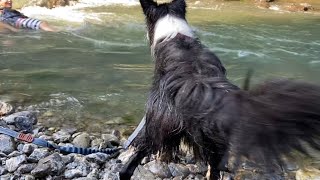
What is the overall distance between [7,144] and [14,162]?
14.8 inches

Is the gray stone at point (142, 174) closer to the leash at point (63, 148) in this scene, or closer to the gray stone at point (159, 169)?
the gray stone at point (159, 169)

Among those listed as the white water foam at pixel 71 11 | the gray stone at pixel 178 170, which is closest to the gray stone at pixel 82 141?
the gray stone at pixel 178 170

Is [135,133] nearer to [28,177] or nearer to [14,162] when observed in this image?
[28,177]

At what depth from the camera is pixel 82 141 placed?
4.34m

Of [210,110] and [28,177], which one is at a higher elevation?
[210,110]

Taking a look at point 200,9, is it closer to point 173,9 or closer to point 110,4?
point 110,4

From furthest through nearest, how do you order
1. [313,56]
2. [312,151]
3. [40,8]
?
[40,8] < [313,56] < [312,151]

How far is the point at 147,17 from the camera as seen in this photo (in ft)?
13.4

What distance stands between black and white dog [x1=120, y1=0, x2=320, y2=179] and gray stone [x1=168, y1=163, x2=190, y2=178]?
0.27m

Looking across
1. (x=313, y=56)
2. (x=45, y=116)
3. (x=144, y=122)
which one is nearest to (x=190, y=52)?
(x=144, y=122)

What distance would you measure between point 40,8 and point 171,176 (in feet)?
36.6

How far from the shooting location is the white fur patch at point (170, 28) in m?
3.74

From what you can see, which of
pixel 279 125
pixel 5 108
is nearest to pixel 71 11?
pixel 5 108

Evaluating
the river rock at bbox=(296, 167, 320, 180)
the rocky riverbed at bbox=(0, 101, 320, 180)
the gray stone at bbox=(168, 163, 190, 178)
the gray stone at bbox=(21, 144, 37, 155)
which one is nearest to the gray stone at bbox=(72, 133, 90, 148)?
the rocky riverbed at bbox=(0, 101, 320, 180)
